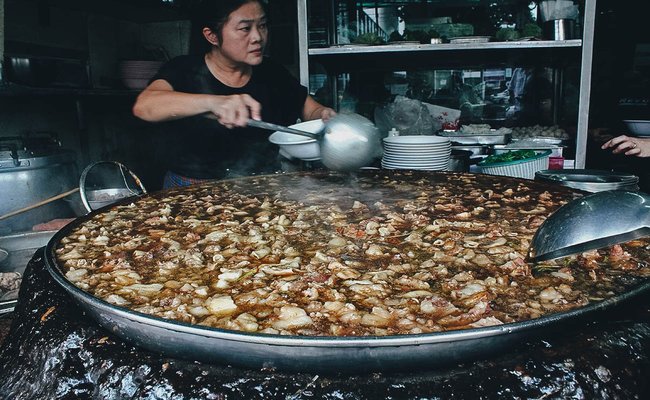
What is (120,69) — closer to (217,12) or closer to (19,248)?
(217,12)

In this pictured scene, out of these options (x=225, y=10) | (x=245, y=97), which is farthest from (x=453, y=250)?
(x=225, y=10)

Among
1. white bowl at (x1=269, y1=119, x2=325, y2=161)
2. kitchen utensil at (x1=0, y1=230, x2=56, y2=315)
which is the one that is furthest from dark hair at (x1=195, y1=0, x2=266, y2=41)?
kitchen utensil at (x1=0, y1=230, x2=56, y2=315)

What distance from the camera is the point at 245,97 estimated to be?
277 centimetres

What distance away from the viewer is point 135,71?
6.35 metres

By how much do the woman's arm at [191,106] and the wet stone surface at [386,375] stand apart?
1.57 meters

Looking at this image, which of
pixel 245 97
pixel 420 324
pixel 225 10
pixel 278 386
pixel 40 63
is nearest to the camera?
pixel 278 386

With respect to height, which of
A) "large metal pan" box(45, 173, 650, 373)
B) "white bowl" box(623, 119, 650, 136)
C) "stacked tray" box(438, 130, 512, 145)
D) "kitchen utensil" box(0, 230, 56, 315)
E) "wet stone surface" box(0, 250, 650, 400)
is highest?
"white bowl" box(623, 119, 650, 136)

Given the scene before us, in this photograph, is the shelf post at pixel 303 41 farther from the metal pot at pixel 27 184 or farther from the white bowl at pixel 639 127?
the white bowl at pixel 639 127

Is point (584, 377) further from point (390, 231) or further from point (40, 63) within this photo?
point (40, 63)

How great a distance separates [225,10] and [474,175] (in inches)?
82.3

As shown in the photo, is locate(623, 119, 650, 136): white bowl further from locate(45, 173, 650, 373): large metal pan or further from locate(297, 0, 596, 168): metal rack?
locate(45, 173, 650, 373): large metal pan

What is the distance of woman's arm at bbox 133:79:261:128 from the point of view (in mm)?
2764

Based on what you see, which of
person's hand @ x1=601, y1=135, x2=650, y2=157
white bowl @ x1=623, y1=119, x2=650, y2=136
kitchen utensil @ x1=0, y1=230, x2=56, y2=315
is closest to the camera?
kitchen utensil @ x1=0, y1=230, x2=56, y2=315

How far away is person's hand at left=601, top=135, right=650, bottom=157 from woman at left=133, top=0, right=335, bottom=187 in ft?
6.42
